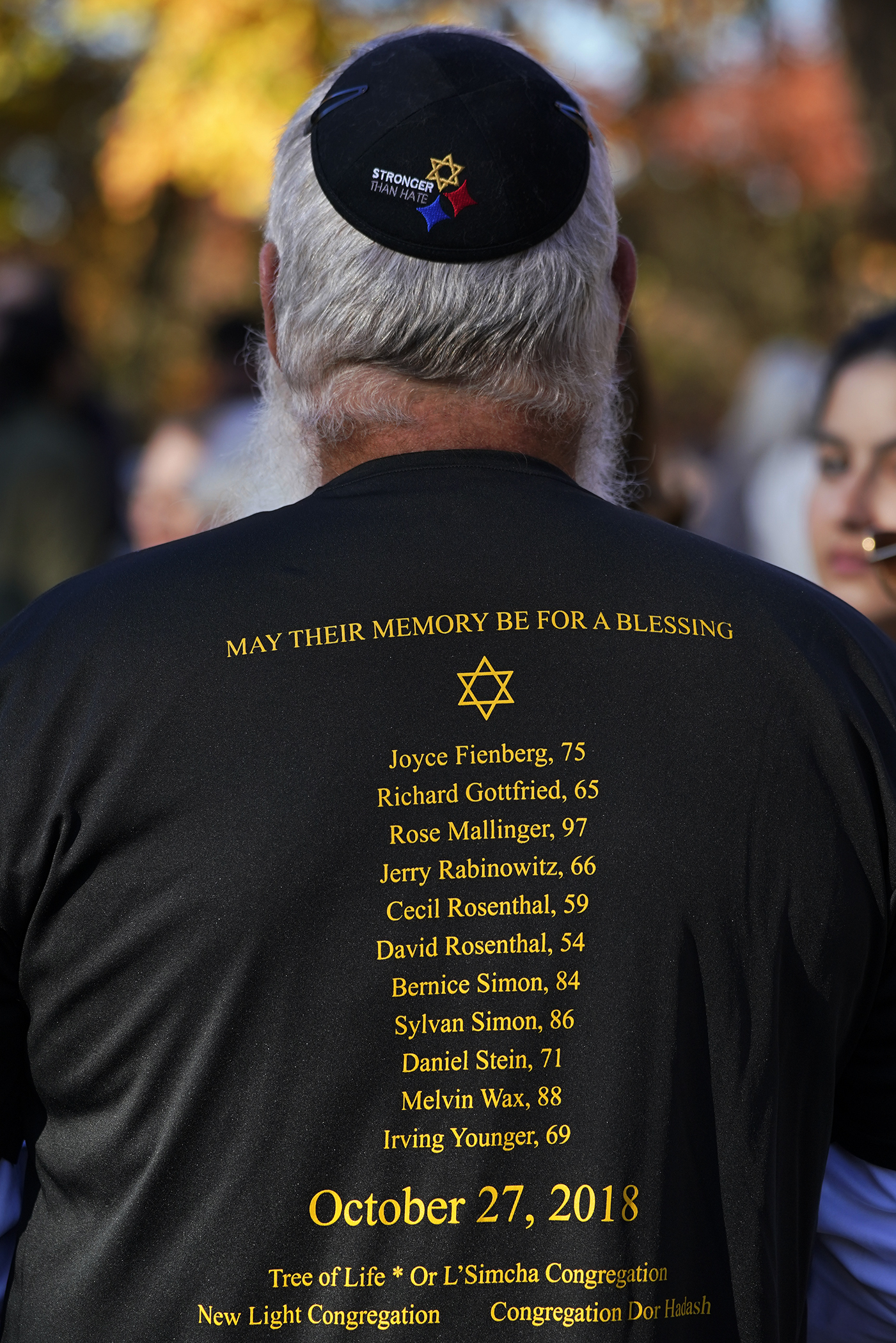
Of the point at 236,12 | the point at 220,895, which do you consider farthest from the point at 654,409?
the point at 236,12

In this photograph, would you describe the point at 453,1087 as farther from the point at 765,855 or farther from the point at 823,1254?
the point at 823,1254

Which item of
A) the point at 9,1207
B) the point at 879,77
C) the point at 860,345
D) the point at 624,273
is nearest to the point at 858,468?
the point at 860,345

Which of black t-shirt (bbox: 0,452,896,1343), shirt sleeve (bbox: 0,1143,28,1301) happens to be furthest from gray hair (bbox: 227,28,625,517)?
shirt sleeve (bbox: 0,1143,28,1301)

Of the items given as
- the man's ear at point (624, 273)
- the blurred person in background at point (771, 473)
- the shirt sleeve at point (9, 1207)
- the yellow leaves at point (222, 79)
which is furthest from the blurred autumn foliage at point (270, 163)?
the shirt sleeve at point (9, 1207)

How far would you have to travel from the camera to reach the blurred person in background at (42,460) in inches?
161

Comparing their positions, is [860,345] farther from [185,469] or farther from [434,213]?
[185,469]

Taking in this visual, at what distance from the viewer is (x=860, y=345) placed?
9.20 feet

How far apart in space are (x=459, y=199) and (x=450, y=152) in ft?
0.19

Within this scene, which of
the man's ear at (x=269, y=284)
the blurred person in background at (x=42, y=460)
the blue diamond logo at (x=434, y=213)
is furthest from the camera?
the blurred person in background at (x=42, y=460)

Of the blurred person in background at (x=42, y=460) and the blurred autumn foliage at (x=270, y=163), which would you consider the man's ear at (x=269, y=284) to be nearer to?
the blurred autumn foliage at (x=270, y=163)

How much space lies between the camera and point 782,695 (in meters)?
1.29

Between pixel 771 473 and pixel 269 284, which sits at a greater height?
pixel 771 473

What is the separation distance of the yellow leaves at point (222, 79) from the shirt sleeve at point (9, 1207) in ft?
22.2

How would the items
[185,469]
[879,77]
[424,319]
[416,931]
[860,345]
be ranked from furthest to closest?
[879,77]
[185,469]
[860,345]
[424,319]
[416,931]
